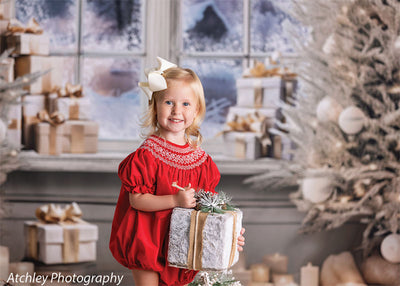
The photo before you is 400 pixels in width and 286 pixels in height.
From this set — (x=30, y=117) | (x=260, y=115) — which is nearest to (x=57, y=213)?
(x=30, y=117)

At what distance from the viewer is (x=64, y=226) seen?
220cm

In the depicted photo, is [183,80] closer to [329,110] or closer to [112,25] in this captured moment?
[329,110]

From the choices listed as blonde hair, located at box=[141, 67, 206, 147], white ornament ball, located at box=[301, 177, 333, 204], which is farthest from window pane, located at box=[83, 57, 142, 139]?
blonde hair, located at box=[141, 67, 206, 147]

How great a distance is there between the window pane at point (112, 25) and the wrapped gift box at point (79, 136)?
1.41ft

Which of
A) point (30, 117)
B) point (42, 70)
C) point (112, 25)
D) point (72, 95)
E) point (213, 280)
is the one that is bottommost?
point (213, 280)

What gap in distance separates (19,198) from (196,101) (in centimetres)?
156

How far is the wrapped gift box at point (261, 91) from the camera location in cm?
238

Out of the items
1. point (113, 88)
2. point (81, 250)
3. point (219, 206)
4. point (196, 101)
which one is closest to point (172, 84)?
point (196, 101)

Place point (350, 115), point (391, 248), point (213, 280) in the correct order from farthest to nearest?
point (391, 248) < point (350, 115) < point (213, 280)

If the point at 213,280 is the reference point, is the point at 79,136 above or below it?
above

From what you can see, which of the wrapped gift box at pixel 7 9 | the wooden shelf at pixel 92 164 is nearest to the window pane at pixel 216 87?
the wooden shelf at pixel 92 164

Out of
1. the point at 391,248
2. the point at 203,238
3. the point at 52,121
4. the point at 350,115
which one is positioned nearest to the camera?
the point at 203,238

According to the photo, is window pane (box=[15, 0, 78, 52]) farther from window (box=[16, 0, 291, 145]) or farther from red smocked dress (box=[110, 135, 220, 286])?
red smocked dress (box=[110, 135, 220, 286])

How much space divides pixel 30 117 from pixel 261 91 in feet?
3.60
